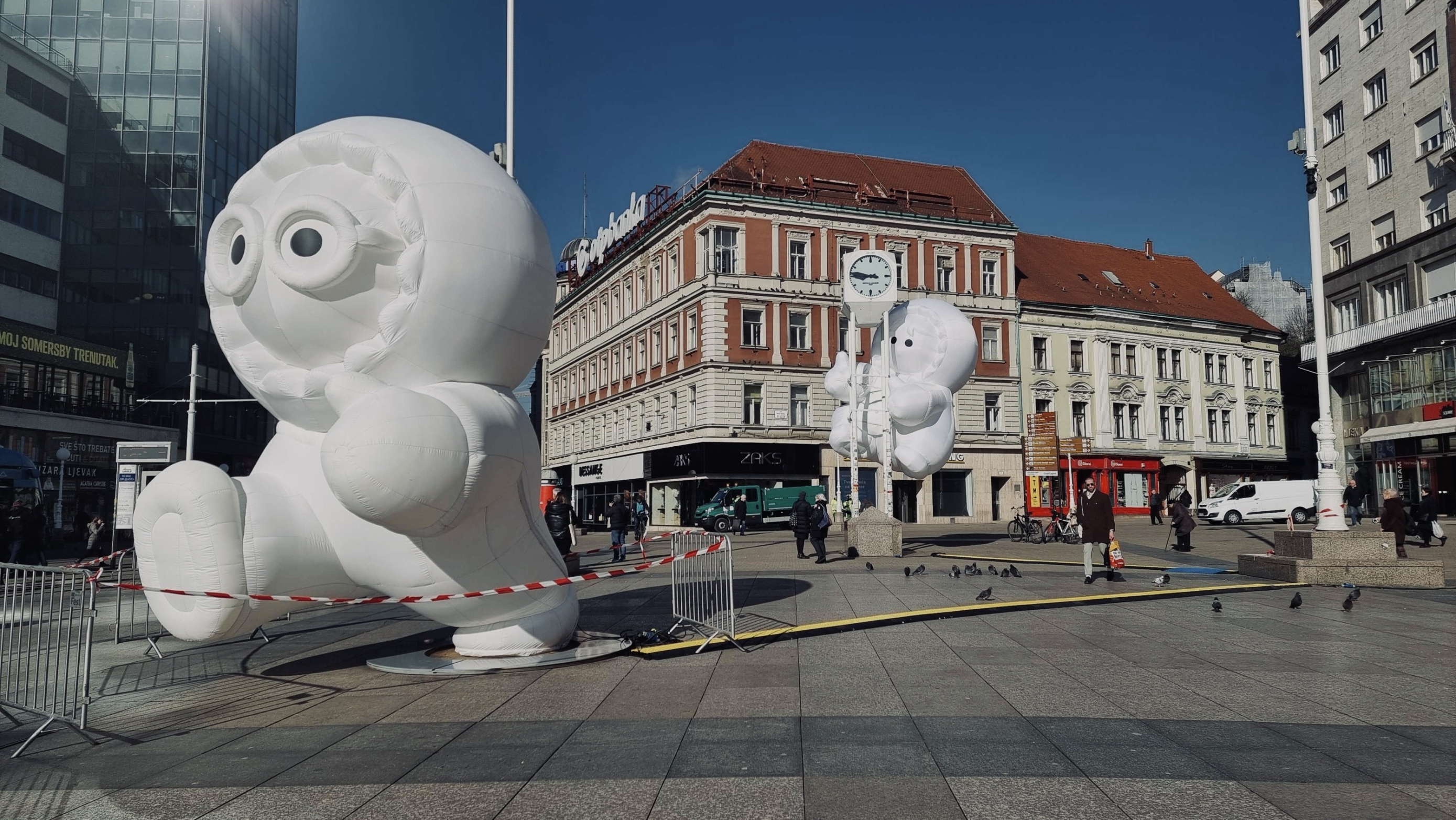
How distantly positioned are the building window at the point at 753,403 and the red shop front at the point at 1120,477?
1562 cm

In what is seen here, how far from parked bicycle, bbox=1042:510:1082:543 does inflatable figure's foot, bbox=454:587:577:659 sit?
69.8 feet

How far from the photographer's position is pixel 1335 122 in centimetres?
4172

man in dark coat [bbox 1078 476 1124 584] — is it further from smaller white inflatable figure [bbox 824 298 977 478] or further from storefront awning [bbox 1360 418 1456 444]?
storefront awning [bbox 1360 418 1456 444]

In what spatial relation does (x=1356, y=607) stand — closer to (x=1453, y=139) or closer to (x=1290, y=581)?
(x=1290, y=581)

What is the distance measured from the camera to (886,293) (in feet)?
73.8

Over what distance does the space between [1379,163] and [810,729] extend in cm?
4396

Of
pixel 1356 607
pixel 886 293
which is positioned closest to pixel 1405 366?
pixel 886 293

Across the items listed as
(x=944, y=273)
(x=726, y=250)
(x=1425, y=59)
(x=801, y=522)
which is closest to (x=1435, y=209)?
(x=1425, y=59)

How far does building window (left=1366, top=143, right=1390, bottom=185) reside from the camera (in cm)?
3834

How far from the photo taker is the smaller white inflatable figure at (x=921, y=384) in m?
21.3

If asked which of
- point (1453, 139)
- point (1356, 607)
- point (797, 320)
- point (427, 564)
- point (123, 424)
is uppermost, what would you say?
point (1453, 139)

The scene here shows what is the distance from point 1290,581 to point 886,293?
35.7ft

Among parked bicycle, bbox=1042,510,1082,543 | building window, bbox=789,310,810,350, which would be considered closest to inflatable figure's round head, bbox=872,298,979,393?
parked bicycle, bbox=1042,510,1082,543

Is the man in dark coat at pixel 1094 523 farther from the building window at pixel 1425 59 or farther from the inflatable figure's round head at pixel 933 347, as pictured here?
the building window at pixel 1425 59
